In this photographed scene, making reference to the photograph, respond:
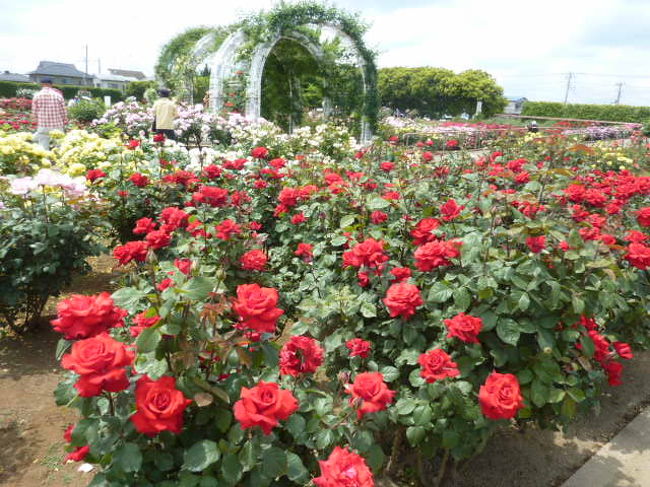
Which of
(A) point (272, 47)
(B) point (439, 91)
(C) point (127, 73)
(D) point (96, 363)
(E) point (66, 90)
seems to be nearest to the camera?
(D) point (96, 363)

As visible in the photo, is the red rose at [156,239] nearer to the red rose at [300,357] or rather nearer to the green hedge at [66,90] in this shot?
the red rose at [300,357]

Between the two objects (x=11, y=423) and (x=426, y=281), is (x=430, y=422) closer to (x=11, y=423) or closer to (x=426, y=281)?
(x=426, y=281)

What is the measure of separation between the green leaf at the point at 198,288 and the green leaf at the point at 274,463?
0.36 metres

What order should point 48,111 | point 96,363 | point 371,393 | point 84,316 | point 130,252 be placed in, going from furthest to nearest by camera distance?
1. point 48,111
2. point 130,252
3. point 371,393
4. point 84,316
5. point 96,363

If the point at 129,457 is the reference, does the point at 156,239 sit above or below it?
above

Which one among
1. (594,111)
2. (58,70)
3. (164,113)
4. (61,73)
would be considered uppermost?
(58,70)

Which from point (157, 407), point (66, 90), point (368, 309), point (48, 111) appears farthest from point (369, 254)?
point (66, 90)

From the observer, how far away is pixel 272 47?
1030 centimetres

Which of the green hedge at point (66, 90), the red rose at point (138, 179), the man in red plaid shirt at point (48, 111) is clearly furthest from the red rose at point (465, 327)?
the green hedge at point (66, 90)

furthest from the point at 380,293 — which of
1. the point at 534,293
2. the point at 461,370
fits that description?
the point at 534,293

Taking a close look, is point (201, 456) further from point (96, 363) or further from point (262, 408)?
point (96, 363)

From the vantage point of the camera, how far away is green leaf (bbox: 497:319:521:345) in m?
1.53

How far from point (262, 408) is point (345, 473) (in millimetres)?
217

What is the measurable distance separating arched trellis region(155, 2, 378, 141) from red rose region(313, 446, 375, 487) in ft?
32.2
